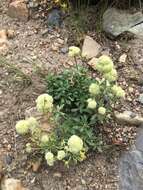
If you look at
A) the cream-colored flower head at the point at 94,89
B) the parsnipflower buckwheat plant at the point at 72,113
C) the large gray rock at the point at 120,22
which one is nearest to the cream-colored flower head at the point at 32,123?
the parsnipflower buckwheat plant at the point at 72,113

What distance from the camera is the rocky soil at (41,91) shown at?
369cm

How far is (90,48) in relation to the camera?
4.37 metres

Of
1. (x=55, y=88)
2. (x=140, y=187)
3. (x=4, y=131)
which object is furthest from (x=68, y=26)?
(x=140, y=187)

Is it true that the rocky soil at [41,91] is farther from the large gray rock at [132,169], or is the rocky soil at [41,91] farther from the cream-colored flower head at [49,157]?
the cream-colored flower head at [49,157]

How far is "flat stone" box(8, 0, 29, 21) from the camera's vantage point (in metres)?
4.69

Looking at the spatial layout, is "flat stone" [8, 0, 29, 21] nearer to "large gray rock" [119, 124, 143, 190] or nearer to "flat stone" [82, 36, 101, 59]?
"flat stone" [82, 36, 101, 59]

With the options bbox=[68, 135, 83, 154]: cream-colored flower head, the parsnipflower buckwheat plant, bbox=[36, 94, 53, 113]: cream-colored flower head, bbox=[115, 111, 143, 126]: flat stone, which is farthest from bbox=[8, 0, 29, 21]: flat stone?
bbox=[68, 135, 83, 154]: cream-colored flower head

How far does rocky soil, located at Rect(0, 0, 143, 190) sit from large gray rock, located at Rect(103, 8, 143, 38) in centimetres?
8

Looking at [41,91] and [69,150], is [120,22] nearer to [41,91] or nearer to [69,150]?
[41,91]

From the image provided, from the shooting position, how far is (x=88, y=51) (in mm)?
4352

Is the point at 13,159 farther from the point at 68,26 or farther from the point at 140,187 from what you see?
the point at 68,26

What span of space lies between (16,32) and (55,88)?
903 mm

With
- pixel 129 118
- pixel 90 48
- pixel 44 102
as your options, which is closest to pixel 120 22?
pixel 90 48

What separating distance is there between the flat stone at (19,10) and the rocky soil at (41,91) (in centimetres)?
5
